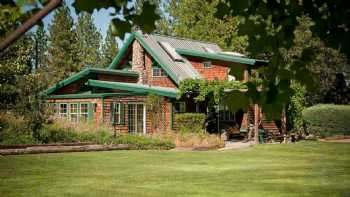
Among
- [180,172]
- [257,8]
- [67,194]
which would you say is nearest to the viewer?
[257,8]

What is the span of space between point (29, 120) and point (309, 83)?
21.4 m

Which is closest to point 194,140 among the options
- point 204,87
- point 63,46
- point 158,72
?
point 204,87

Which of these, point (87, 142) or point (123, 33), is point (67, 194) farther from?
point (87, 142)

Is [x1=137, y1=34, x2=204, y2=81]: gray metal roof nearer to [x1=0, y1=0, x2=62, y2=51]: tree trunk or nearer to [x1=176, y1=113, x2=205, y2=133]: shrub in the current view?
[x1=176, y1=113, x2=205, y2=133]: shrub

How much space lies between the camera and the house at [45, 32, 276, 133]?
3328 centimetres

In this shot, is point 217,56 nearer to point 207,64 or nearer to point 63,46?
point 207,64

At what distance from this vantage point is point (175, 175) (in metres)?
14.1

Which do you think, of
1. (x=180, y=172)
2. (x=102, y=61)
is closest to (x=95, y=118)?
(x=180, y=172)

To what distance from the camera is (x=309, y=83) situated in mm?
3779

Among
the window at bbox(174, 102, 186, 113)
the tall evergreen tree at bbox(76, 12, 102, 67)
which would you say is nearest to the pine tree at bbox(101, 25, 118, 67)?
the tall evergreen tree at bbox(76, 12, 102, 67)

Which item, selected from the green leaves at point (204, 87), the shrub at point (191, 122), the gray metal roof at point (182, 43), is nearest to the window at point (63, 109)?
the gray metal roof at point (182, 43)

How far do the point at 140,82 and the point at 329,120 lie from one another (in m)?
13.4

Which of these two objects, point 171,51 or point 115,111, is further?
point 171,51

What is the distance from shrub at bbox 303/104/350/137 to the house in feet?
16.0
